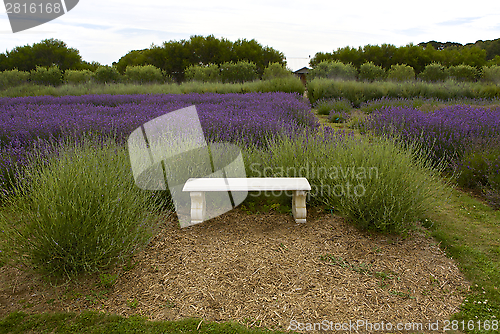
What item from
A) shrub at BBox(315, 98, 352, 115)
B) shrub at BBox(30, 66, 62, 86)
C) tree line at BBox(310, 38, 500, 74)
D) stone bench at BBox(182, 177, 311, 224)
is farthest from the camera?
tree line at BBox(310, 38, 500, 74)

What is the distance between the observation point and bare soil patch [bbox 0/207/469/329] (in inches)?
94.0

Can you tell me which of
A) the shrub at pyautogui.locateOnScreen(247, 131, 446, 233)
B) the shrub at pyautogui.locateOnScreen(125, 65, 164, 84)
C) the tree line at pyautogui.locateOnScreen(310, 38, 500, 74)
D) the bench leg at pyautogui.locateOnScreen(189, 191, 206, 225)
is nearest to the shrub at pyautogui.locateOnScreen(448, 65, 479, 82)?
the tree line at pyautogui.locateOnScreen(310, 38, 500, 74)

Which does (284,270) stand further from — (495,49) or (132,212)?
(495,49)

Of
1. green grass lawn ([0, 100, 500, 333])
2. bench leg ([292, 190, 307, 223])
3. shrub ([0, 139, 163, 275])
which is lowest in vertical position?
green grass lawn ([0, 100, 500, 333])

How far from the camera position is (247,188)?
3.47m

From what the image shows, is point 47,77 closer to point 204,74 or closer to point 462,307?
point 204,74

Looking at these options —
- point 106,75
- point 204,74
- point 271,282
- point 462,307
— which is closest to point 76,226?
point 271,282

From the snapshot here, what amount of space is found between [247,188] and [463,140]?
170 inches

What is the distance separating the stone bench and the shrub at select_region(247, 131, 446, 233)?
0.31 m

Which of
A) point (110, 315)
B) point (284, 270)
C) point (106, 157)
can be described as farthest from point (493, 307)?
point (106, 157)

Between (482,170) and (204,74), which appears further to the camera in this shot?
(204,74)

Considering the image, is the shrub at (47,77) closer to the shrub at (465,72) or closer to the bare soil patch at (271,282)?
the bare soil patch at (271,282)

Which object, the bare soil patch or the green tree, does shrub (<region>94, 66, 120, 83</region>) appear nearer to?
the green tree

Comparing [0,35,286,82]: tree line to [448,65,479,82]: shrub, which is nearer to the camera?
[448,65,479,82]: shrub
